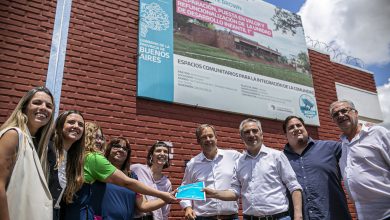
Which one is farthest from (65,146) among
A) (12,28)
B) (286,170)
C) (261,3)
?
(261,3)

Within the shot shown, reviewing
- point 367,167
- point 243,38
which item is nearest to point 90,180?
point 367,167

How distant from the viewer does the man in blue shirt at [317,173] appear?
303 cm

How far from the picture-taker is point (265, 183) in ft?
9.41

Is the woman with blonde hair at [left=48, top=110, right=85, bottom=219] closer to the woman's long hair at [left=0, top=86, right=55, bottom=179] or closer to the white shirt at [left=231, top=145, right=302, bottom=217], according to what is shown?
the woman's long hair at [left=0, top=86, right=55, bottom=179]

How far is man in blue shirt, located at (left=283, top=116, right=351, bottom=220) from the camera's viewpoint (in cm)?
303

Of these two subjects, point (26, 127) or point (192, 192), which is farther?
point (192, 192)

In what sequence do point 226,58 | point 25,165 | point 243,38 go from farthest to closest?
point 243,38 → point 226,58 → point 25,165

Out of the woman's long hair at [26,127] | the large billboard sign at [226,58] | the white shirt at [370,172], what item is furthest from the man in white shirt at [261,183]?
the large billboard sign at [226,58]

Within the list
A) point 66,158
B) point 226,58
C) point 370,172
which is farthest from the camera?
point 226,58

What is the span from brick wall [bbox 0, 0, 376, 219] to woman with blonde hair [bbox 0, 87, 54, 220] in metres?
2.45

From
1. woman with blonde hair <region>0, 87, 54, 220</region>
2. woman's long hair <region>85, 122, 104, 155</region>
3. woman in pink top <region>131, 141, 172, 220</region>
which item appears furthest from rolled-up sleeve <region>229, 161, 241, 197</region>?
woman with blonde hair <region>0, 87, 54, 220</region>

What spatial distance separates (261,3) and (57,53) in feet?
15.9

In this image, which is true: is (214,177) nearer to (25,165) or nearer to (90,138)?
(90,138)

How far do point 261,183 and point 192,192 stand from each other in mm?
704
